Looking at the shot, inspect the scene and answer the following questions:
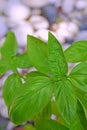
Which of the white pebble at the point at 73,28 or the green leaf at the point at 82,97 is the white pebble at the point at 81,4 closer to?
the white pebble at the point at 73,28

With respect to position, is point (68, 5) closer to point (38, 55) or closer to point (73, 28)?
point (73, 28)

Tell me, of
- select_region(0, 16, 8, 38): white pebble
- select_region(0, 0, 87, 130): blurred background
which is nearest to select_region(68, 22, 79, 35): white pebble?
select_region(0, 0, 87, 130): blurred background

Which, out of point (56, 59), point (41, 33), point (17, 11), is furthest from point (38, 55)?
point (17, 11)

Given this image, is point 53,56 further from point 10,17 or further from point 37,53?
point 10,17

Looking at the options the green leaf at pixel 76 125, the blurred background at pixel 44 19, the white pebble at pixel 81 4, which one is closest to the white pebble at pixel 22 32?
the blurred background at pixel 44 19

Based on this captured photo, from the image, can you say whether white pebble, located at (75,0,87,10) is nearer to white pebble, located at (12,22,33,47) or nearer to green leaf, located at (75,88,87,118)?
white pebble, located at (12,22,33,47)
